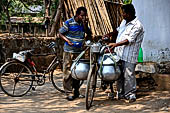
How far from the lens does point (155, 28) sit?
7.36 m

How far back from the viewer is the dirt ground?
5242 millimetres

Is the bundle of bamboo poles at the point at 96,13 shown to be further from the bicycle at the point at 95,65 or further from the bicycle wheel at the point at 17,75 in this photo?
the bicycle at the point at 95,65

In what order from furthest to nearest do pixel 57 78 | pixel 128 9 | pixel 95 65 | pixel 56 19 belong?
1. pixel 56 19
2. pixel 57 78
3. pixel 128 9
4. pixel 95 65

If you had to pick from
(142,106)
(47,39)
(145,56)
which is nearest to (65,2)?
(47,39)

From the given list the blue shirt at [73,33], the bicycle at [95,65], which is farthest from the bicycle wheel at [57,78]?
the bicycle at [95,65]

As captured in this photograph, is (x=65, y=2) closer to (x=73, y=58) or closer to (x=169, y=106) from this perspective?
(x=73, y=58)

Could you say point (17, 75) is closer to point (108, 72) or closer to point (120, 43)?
point (108, 72)

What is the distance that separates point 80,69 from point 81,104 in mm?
669

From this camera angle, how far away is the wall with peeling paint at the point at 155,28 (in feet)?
23.7

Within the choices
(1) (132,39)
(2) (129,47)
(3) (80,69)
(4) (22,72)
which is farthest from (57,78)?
(1) (132,39)

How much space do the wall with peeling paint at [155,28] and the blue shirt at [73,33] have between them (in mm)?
2119

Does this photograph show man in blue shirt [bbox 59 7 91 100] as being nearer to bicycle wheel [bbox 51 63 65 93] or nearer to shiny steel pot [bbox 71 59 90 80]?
shiny steel pot [bbox 71 59 90 80]

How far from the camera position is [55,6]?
11414mm

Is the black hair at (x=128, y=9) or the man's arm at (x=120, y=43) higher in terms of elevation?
the black hair at (x=128, y=9)
